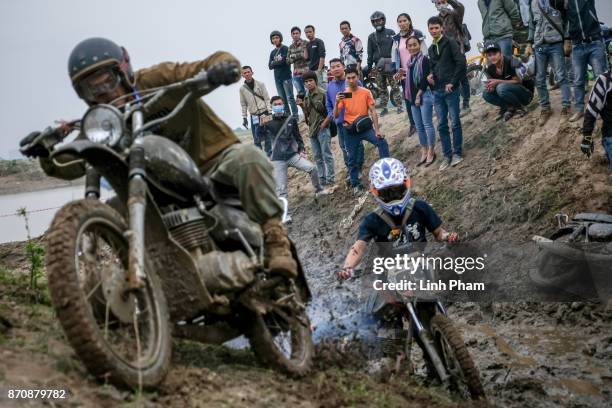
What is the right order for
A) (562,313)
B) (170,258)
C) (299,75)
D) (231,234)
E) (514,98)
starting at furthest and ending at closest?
1. (299,75)
2. (514,98)
3. (562,313)
4. (231,234)
5. (170,258)

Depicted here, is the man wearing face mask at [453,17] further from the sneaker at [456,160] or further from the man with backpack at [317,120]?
the man with backpack at [317,120]

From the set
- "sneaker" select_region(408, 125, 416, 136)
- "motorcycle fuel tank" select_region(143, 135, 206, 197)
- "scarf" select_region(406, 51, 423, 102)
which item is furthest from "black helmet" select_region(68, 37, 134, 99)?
"sneaker" select_region(408, 125, 416, 136)

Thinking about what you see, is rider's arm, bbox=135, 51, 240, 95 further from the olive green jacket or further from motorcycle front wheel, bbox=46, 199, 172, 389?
motorcycle front wheel, bbox=46, 199, 172, 389

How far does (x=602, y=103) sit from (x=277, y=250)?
582cm

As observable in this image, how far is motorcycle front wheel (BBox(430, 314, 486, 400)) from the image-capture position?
226 inches

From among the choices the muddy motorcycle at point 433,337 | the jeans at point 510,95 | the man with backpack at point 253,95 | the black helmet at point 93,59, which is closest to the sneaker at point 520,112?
the jeans at point 510,95

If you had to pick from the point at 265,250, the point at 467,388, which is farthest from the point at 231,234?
the point at 467,388

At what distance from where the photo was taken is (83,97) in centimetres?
454

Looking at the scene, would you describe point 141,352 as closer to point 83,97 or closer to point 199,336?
point 199,336

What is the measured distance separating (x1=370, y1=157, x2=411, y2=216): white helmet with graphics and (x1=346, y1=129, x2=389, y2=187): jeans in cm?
692

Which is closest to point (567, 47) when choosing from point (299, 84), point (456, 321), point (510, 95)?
point (510, 95)

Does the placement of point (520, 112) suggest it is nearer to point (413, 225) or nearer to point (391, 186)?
point (413, 225)

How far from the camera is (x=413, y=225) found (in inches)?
271

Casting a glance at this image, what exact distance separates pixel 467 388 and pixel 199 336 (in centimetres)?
254
